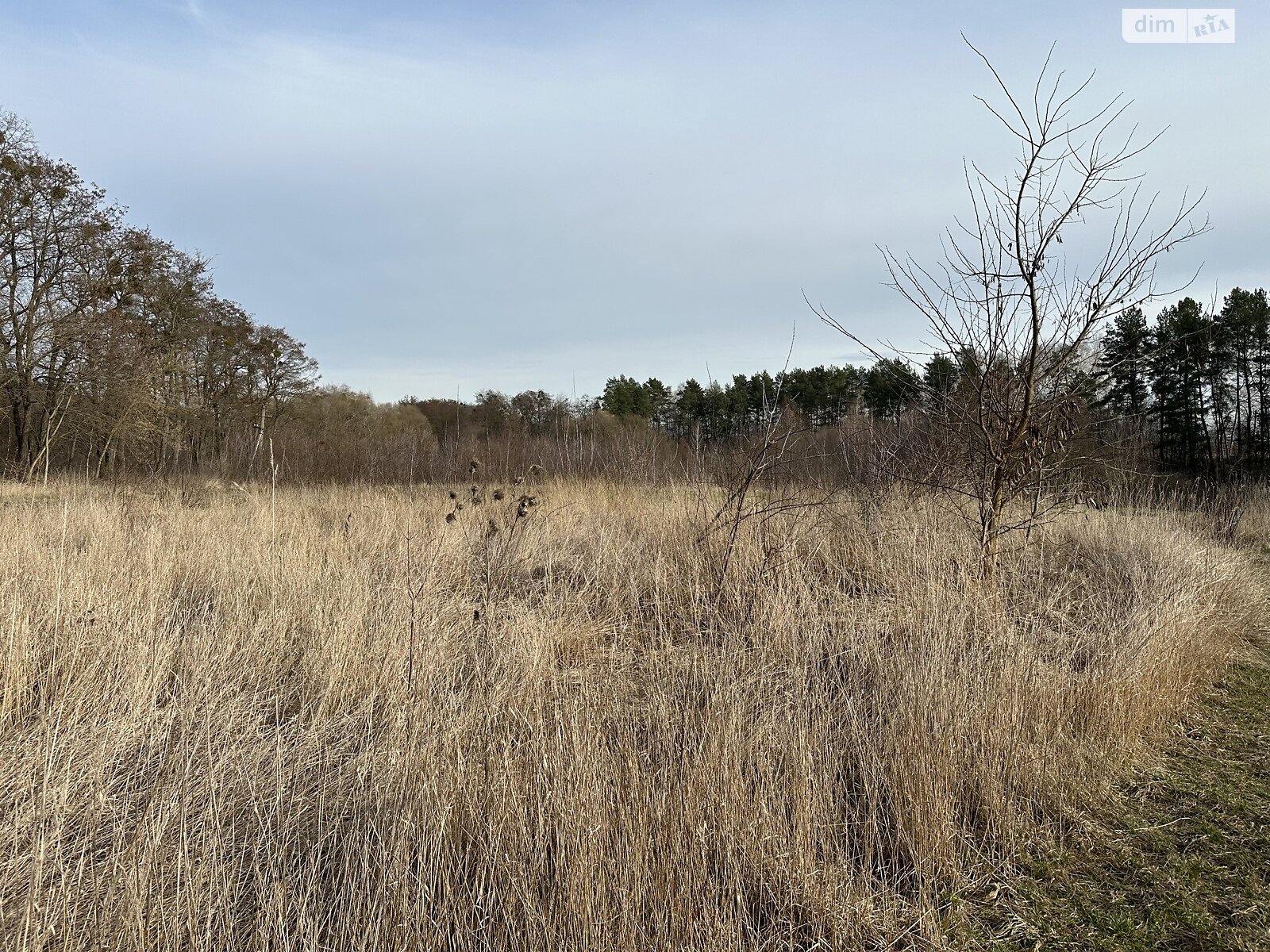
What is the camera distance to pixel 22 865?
1776mm

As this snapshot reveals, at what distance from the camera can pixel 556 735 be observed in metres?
2.05

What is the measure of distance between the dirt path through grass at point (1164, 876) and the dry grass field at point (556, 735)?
0.44 ft

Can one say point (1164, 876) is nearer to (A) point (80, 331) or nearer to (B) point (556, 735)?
(B) point (556, 735)

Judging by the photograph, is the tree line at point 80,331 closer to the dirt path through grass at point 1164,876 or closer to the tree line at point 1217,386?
→ the dirt path through grass at point 1164,876

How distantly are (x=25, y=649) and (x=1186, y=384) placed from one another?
29.7 m

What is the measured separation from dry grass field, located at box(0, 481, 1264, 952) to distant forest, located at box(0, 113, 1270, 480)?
5.12 ft

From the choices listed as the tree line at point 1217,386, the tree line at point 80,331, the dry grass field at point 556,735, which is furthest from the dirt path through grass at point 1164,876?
the tree line at point 1217,386

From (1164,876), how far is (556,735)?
1.87 metres

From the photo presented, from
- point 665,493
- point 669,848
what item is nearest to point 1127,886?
point 669,848

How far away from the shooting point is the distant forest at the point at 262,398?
398 inches

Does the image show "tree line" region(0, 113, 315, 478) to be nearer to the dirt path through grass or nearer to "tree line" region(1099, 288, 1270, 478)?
the dirt path through grass

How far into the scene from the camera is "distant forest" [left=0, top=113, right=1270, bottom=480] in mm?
10117

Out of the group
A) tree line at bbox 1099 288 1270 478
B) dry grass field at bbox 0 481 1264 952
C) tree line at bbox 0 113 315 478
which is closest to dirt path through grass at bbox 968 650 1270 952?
dry grass field at bbox 0 481 1264 952

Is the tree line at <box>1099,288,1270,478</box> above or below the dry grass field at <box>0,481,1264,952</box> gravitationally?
above
